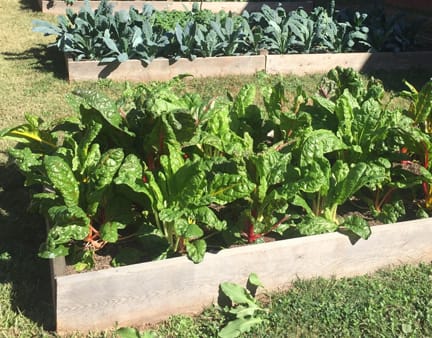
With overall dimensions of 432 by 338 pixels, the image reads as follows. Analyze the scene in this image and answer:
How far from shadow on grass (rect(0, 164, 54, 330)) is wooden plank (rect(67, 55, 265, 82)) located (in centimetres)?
261

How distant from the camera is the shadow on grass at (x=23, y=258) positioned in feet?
9.92

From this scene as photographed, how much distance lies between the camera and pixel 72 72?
658cm

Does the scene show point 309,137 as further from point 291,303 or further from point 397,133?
point 291,303

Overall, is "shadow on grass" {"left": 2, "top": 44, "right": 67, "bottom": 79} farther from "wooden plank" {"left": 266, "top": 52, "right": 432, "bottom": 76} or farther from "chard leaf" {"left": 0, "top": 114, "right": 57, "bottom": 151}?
A: "chard leaf" {"left": 0, "top": 114, "right": 57, "bottom": 151}

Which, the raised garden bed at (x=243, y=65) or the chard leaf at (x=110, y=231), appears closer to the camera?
the chard leaf at (x=110, y=231)

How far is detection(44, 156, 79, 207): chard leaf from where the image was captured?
296 cm

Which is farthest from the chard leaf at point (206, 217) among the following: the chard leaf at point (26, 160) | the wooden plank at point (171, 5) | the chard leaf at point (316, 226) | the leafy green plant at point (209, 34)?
the wooden plank at point (171, 5)

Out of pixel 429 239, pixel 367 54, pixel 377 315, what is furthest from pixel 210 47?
pixel 377 315

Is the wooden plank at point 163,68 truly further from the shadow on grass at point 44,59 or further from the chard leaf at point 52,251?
the chard leaf at point 52,251

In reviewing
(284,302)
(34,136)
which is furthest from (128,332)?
(34,136)

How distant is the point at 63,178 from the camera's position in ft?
9.83

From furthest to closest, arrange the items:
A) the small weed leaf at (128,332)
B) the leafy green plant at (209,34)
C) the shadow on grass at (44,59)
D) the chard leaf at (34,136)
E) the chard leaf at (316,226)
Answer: the shadow on grass at (44,59), the leafy green plant at (209,34), the chard leaf at (34,136), the chard leaf at (316,226), the small weed leaf at (128,332)

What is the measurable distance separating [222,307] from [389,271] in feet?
3.90

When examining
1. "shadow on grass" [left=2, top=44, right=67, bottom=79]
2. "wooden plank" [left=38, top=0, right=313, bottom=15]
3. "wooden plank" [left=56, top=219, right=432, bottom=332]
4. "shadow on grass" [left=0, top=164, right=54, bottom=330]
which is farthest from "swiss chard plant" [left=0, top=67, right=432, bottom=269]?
"wooden plank" [left=38, top=0, right=313, bottom=15]
